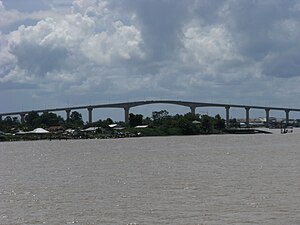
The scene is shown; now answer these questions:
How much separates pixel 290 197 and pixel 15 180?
2026 cm

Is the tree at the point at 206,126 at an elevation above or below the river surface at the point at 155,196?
above

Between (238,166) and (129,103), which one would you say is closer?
(238,166)

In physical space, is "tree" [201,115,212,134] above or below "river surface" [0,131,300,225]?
above

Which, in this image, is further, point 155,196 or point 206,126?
point 206,126

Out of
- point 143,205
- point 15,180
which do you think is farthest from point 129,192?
point 15,180

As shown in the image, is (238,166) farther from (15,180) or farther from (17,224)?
(17,224)

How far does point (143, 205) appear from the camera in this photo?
30219mm

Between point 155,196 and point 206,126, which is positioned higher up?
point 206,126

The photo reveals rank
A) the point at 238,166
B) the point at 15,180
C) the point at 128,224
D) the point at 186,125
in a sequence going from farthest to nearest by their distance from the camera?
the point at 186,125, the point at 238,166, the point at 15,180, the point at 128,224

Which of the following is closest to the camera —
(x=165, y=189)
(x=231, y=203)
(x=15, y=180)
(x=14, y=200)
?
(x=231, y=203)

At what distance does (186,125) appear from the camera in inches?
7470

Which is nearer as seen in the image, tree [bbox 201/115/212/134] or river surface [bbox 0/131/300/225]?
river surface [bbox 0/131/300/225]

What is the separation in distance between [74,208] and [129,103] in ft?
543

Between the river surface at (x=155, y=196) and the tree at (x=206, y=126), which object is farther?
the tree at (x=206, y=126)
